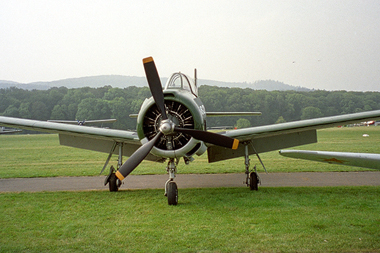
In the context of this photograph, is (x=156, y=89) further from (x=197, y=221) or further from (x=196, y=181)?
(x=196, y=181)

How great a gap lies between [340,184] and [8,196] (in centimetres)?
914

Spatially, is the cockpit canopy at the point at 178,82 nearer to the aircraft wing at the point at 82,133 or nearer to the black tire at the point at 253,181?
the aircraft wing at the point at 82,133

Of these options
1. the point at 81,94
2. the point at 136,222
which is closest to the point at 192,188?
the point at 136,222

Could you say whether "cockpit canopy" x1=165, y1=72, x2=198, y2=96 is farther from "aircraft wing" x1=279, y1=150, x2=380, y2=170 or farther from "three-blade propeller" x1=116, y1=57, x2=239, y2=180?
"aircraft wing" x1=279, y1=150, x2=380, y2=170

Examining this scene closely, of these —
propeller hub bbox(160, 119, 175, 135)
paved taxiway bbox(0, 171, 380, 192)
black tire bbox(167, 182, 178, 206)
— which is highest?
propeller hub bbox(160, 119, 175, 135)

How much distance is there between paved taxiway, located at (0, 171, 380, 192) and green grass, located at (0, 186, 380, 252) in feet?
3.55

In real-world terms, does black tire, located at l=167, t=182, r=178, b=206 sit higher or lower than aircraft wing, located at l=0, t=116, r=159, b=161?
lower

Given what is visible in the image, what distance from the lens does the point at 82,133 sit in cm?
842

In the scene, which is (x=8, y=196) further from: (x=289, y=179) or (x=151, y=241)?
(x=289, y=179)

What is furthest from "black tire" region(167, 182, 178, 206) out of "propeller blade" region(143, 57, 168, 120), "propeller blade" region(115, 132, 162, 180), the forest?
the forest

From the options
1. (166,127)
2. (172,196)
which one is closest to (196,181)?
(172,196)

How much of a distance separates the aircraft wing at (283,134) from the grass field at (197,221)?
142 cm

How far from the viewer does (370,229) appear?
195 inches

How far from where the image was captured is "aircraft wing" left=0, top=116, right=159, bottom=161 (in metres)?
8.20
